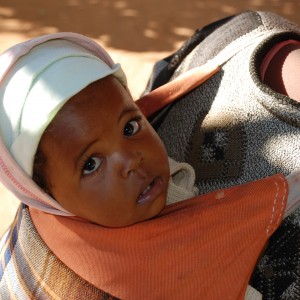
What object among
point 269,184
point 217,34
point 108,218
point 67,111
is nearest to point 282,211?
point 269,184

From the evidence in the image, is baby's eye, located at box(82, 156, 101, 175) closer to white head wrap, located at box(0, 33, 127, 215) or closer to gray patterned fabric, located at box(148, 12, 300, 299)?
white head wrap, located at box(0, 33, 127, 215)

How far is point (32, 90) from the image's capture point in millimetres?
952

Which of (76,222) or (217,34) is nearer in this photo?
(76,222)

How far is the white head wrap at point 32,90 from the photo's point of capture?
3.07 ft

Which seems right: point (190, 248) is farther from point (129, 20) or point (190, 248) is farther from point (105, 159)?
point (129, 20)

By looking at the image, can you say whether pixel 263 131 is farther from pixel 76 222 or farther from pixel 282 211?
pixel 76 222

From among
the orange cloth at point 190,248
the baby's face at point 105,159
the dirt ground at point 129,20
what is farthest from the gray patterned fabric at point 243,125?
the dirt ground at point 129,20

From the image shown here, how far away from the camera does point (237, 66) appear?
1.18m

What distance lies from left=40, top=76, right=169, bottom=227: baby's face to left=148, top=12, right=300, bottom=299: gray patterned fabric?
17 centimetres

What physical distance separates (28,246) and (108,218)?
10.1 inches

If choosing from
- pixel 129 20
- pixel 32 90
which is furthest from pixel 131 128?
pixel 129 20

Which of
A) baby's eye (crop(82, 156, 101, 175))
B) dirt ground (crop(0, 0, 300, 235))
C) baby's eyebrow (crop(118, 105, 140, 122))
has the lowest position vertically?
dirt ground (crop(0, 0, 300, 235))

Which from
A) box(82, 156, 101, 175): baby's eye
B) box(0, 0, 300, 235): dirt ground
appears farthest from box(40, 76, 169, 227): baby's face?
box(0, 0, 300, 235): dirt ground

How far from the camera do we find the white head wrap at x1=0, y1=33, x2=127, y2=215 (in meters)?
0.94
